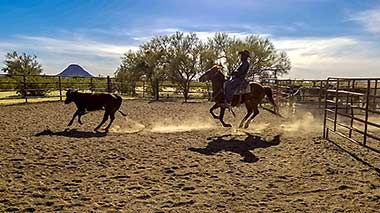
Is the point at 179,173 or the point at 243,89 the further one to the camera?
the point at 243,89

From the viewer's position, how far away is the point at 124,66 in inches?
1273

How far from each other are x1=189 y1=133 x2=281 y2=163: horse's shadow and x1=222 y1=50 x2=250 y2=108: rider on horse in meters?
1.32

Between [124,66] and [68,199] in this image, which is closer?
[68,199]

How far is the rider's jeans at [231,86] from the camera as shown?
9.43m

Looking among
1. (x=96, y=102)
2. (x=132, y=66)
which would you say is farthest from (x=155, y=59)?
(x=96, y=102)

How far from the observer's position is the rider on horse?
9336 millimetres

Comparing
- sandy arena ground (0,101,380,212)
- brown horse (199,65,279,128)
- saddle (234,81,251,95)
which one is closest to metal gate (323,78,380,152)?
sandy arena ground (0,101,380,212)

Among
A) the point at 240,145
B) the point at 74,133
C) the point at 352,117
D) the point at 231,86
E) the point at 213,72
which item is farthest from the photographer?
the point at 213,72

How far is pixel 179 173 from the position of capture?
526 centimetres

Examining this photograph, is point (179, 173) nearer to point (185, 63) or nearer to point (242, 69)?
point (242, 69)

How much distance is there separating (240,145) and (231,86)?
7.70ft

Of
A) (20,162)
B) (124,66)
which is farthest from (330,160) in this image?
(124,66)

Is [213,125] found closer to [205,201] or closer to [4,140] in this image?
[4,140]

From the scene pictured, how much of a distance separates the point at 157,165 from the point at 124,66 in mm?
27460
